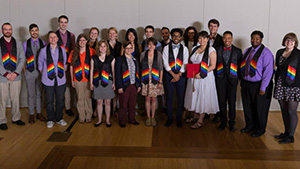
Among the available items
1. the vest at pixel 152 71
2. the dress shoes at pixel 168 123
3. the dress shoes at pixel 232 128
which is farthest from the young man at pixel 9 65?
the dress shoes at pixel 232 128

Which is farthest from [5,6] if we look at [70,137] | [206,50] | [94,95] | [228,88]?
[228,88]

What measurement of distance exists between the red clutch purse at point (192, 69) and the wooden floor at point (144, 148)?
0.88 meters

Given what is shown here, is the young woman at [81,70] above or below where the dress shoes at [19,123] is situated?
above

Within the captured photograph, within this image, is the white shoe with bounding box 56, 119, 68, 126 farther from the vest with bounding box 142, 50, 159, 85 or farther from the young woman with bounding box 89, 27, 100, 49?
the vest with bounding box 142, 50, 159, 85

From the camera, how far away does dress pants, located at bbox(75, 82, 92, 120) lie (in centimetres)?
495

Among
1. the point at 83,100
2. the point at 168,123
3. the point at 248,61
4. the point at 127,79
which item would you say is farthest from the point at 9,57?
the point at 248,61

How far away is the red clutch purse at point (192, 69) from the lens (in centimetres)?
459

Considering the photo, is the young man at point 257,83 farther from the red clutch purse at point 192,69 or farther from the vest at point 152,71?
the vest at point 152,71

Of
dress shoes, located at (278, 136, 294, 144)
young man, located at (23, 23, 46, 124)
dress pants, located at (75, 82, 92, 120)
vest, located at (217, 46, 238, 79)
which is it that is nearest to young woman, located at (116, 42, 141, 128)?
dress pants, located at (75, 82, 92, 120)

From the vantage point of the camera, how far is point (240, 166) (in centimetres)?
356

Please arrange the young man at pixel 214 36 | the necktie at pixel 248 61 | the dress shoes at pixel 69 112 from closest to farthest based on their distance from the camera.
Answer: the necktie at pixel 248 61
the young man at pixel 214 36
the dress shoes at pixel 69 112

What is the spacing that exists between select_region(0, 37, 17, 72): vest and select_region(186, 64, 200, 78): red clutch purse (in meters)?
2.66

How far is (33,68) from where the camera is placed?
4.96 m

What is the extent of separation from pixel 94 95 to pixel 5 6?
9.19 ft
